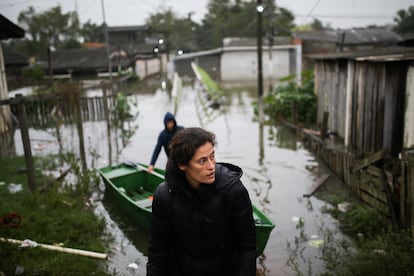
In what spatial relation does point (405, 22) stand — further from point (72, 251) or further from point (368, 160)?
point (72, 251)

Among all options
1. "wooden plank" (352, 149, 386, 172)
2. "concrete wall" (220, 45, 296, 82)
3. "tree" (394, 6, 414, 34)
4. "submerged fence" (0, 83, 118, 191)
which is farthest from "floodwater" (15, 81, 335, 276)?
"tree" (394, 6, 414, 34)

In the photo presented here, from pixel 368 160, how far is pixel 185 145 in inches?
196

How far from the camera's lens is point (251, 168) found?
9945 millimetres

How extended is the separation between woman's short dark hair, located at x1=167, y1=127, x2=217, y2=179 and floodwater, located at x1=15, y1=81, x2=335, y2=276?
3.29 metres

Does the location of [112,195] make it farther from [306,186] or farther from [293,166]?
[293,166]

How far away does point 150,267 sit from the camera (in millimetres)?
2430

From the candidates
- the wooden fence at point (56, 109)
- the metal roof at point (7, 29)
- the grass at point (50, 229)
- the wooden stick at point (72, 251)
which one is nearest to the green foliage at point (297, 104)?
the wooden fence at point (56, 109)

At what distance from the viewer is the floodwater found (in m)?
5.70

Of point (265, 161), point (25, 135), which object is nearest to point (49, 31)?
point (265, 161)

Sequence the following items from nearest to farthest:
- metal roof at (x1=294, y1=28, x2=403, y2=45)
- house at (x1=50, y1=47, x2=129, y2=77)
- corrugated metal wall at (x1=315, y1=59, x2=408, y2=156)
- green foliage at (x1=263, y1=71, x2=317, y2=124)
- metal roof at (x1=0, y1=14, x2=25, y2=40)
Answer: metal roof at (x1=0, y1=14, x2=25, y2=40) < corrugated metal wall at (x1=315, y1=59, x2=408, y2=156) < green foliage at (x1=263, y1=71, x2=317, y2=124) < metal roof at (x1=294, y1=28, x2=403, y2=45) < house at (x1=50, y1=47, x2=129, y2=77)

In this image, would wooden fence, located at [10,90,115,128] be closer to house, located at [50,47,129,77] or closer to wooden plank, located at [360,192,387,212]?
wooden plank, located at [360,192,387,212]

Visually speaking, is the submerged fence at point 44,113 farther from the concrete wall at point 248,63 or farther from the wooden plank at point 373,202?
the concrete wall at point 248,63

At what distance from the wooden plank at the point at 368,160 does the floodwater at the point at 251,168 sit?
1.01 metres

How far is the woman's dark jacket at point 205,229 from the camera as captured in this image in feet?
7.44
